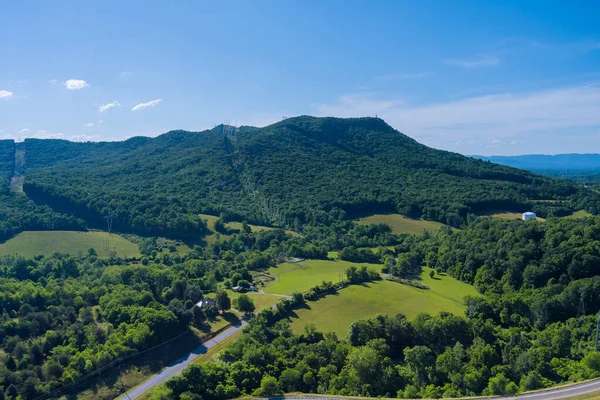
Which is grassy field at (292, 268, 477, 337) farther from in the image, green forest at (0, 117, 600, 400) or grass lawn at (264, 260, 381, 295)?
grass lawn at (264, 260, 381, 295)

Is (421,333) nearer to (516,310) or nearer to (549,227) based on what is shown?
(516,310)

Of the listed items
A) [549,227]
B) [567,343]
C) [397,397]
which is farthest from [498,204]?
[397,397]

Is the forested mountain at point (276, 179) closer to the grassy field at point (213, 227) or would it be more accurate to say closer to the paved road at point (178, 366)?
the grassy field at point (213, 227)

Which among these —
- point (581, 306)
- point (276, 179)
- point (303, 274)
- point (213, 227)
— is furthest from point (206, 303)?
point (276, 179)

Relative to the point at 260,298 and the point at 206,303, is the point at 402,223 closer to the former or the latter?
the point at 260,298

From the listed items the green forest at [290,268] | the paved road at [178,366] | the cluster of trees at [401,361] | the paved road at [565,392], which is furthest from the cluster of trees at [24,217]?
the paved road at [565,392]

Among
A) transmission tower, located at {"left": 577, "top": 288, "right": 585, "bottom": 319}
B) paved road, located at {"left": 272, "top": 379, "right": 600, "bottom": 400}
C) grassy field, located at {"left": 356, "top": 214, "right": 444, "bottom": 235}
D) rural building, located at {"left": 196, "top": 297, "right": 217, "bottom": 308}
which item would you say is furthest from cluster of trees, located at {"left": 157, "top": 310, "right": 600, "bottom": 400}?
grassy field, located at {"left": 356, "top": 214, "right": 444, "bottom": 235}
